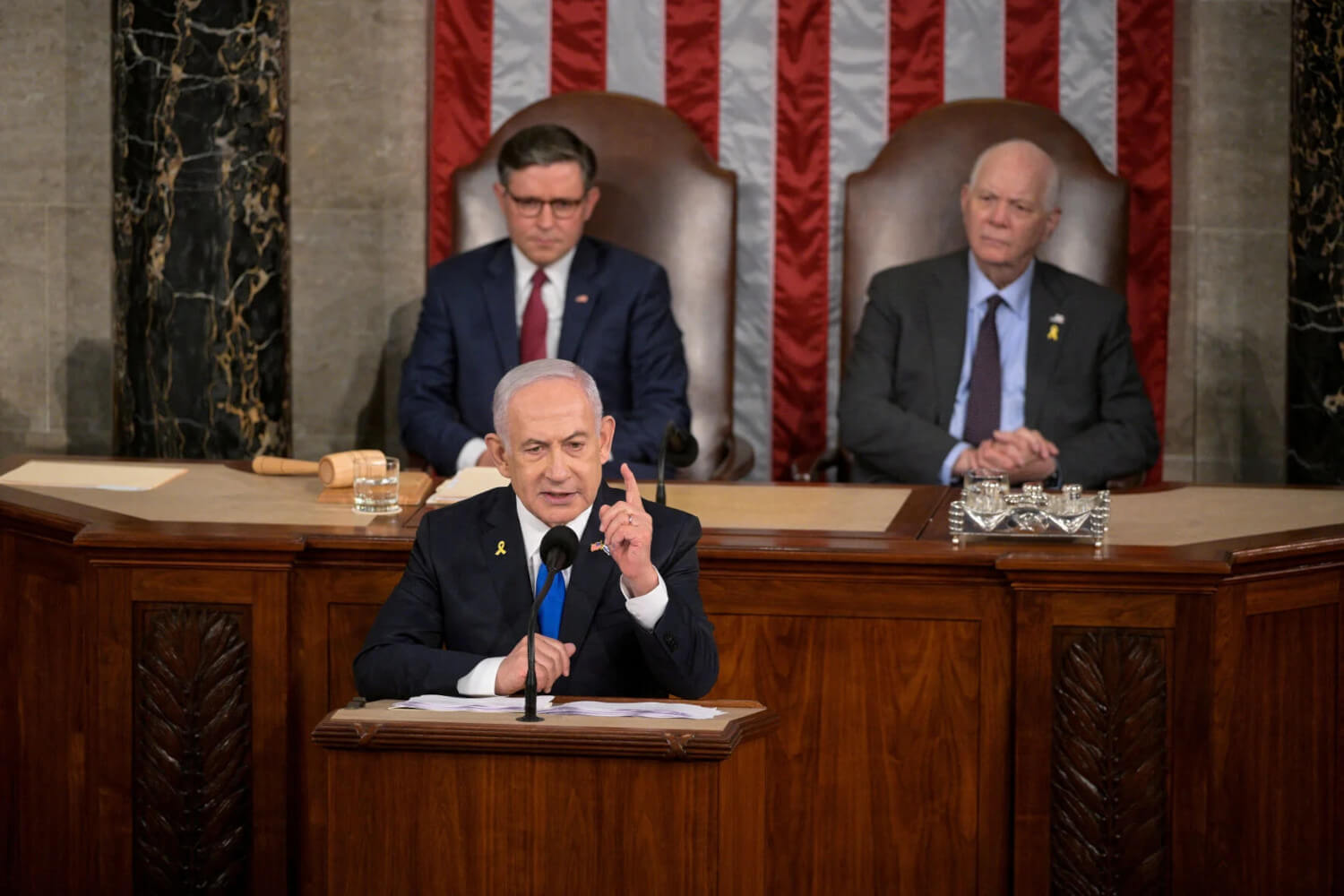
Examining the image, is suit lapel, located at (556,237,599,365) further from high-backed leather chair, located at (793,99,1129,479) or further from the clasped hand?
the clasped hand

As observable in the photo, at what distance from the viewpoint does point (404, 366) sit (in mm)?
5324

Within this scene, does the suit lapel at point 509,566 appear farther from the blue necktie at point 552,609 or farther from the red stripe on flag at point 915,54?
the red stripe on flag at point 915,54

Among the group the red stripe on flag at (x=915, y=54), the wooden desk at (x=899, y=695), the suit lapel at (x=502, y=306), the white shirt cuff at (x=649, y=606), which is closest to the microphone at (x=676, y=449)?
the wooden desk at (x=899, y=695)

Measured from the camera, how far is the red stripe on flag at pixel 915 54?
19.4 feet

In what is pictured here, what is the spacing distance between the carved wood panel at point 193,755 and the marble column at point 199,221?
2234 millimetres

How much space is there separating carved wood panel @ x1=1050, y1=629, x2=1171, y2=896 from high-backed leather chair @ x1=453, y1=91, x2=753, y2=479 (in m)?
2.51

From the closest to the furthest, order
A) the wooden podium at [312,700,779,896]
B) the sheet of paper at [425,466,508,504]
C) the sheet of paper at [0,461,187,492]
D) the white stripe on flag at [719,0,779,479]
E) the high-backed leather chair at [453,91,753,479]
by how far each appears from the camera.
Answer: the wooden podium at [312,700,779,896] < the sheet of paper at [425,466,508,504] < the sheet of paper at [0,461,187,492] < the high-backed leather chair at [453,91,753,479] < the white stripe on flag at [719,0,779,479]

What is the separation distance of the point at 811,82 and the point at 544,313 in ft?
4.22

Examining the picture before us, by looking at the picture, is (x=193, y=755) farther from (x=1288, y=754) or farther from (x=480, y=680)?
(x=1288, y=754)

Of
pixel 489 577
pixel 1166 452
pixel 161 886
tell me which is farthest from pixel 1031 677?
pixel 1166 452

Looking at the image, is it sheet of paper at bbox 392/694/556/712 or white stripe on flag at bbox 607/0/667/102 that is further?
white stripe on flag at bbox 607/0/667/102

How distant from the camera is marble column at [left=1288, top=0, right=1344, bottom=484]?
17.8ft

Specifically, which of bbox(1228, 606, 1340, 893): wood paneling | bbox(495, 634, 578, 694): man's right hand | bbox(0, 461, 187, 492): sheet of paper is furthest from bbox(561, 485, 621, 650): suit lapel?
bbox(0, 461, 187, 492): sheet of paper

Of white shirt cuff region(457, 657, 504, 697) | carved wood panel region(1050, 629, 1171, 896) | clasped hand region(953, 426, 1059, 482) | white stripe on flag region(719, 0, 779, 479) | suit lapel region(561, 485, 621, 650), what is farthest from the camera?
white stripe on flag region(719, 0, 779, 479)
